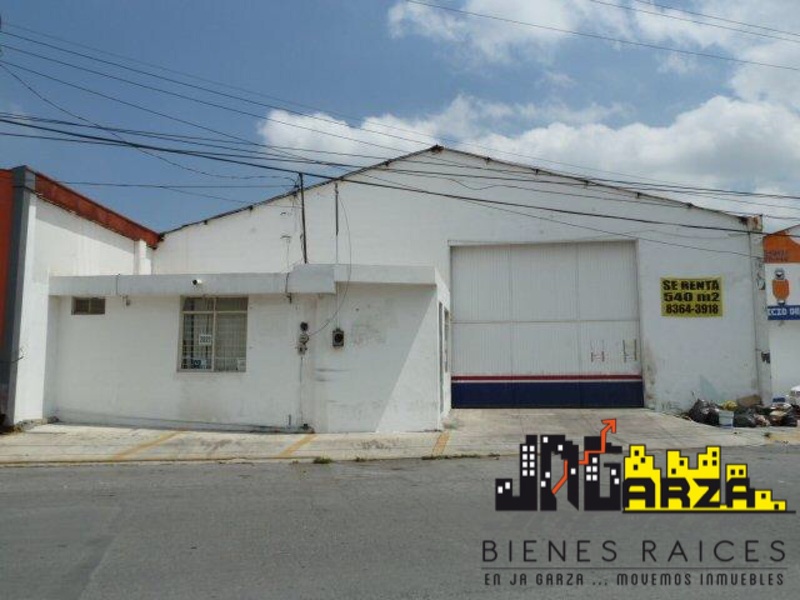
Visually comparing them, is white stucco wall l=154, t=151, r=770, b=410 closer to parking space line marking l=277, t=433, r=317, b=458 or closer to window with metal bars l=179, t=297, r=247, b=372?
window with metal bars l=179, t=297, r=247, b=372

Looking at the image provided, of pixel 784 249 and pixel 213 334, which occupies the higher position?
pixel 784 249

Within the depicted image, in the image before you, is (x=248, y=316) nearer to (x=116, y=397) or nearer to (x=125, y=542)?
(x=116, y=397)

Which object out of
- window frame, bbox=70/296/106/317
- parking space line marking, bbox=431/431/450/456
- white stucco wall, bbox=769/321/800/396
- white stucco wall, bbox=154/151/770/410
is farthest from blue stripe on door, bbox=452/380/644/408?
window frame, bbox=70/296/106/317

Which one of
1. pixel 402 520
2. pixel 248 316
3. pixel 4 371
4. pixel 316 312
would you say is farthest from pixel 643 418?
pixel 4 371

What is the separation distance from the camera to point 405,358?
14.5 metres

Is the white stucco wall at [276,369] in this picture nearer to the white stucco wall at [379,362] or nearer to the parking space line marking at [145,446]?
the white stucco wall at [379,362]

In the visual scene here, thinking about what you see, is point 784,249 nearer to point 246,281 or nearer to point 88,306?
point 246,281

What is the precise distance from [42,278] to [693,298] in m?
15.8

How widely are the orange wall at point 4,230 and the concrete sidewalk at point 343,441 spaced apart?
2719 millimetres

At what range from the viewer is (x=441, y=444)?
517 inches

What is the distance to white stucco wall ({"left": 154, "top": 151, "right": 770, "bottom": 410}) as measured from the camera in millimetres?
18297

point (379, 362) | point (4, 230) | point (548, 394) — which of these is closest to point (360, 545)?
point (379, 362)

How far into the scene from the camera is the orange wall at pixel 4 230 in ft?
46.0

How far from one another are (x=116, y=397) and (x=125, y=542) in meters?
9.93
